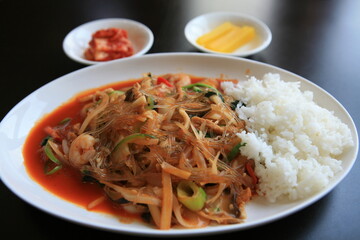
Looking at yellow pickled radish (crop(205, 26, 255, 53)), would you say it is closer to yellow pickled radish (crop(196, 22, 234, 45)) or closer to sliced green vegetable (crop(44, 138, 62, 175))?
yellow pickled radish (crop(196, 22, 234, 45))

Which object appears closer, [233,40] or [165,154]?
[165,154]

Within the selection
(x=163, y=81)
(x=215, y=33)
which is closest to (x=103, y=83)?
(x=163, y=81)

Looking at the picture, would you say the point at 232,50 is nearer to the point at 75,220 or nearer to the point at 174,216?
the point at 174,216

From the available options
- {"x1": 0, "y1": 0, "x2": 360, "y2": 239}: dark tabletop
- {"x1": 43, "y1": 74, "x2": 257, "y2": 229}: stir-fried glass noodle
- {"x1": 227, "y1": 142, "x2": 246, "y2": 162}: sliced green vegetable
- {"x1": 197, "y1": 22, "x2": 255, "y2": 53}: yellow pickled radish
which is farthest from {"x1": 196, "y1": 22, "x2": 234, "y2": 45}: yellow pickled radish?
{"x1": 227, "y1": 142, "x2": 246, "y2": 162}: sliced green vegetable

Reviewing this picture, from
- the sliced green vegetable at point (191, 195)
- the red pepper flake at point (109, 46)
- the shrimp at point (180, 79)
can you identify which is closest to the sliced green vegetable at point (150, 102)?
the shrimp at point (180, 79)

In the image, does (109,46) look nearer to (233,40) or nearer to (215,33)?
(215,33)

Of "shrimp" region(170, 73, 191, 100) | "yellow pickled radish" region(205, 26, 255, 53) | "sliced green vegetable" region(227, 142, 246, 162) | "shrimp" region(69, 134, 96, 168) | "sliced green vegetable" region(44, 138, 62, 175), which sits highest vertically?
"yellow pickled radish" region(205, 26, 255, 53)

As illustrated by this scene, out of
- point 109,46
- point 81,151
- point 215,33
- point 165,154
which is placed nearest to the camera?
point 165,154
